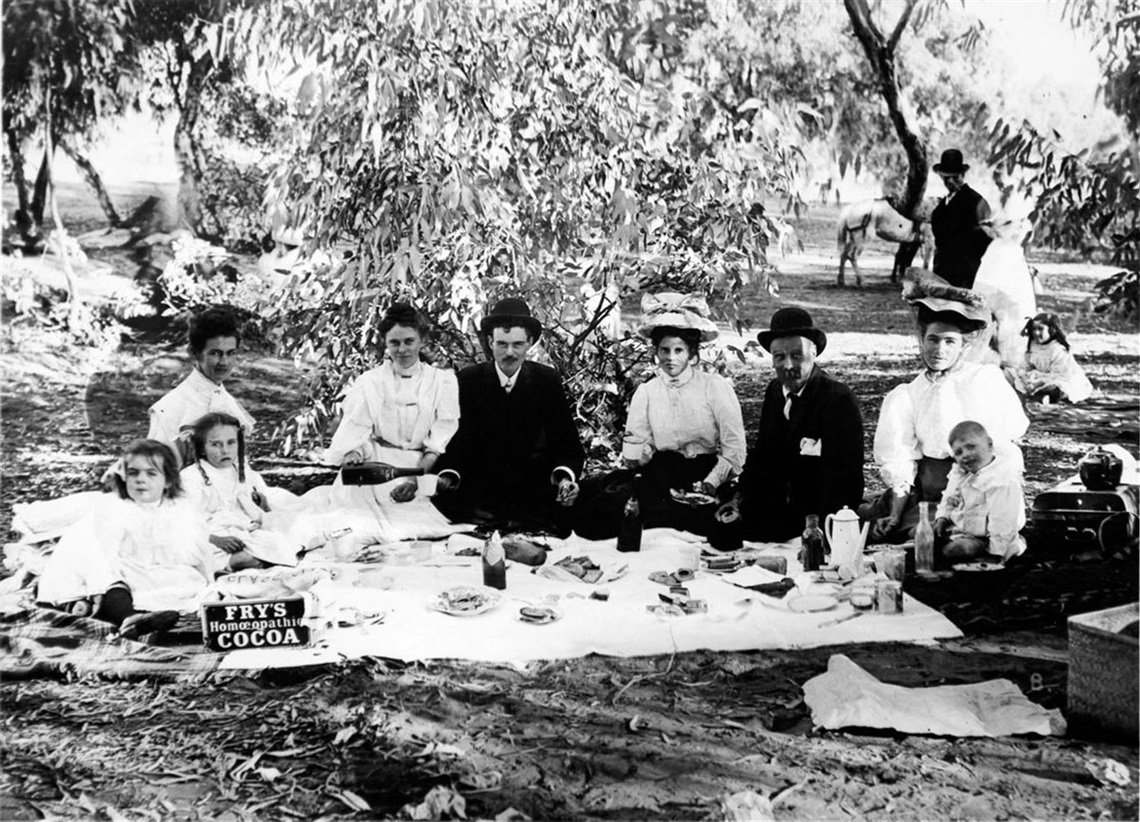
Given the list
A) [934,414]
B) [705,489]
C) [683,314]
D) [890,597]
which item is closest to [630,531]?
[705,489]

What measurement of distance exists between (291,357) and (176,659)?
4.00ft

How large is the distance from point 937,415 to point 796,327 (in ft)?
2.04

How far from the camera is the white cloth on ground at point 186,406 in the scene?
3.99 meters

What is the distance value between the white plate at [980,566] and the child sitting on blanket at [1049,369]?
0.65m

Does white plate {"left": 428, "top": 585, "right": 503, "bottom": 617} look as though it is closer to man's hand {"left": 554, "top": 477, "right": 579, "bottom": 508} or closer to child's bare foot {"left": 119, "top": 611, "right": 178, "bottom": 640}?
man's hand {"left": 554, "top": 477, "right": 579, "bottom": 508}

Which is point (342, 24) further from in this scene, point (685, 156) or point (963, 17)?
point (963, 17)

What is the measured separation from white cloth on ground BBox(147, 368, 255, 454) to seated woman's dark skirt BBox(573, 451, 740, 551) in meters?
1.43

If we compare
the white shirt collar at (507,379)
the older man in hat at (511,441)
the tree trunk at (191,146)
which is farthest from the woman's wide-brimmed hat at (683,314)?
the tree trunk at (191,146)

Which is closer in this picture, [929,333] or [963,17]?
[963,17]

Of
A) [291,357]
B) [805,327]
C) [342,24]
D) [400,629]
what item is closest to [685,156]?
[805,327]

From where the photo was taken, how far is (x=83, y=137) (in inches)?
153

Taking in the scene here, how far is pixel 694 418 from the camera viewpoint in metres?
4.50

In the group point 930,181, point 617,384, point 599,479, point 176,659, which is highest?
point 930,181

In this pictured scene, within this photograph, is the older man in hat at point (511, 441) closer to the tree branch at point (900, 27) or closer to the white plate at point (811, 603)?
the white plate at point (811, 603)
